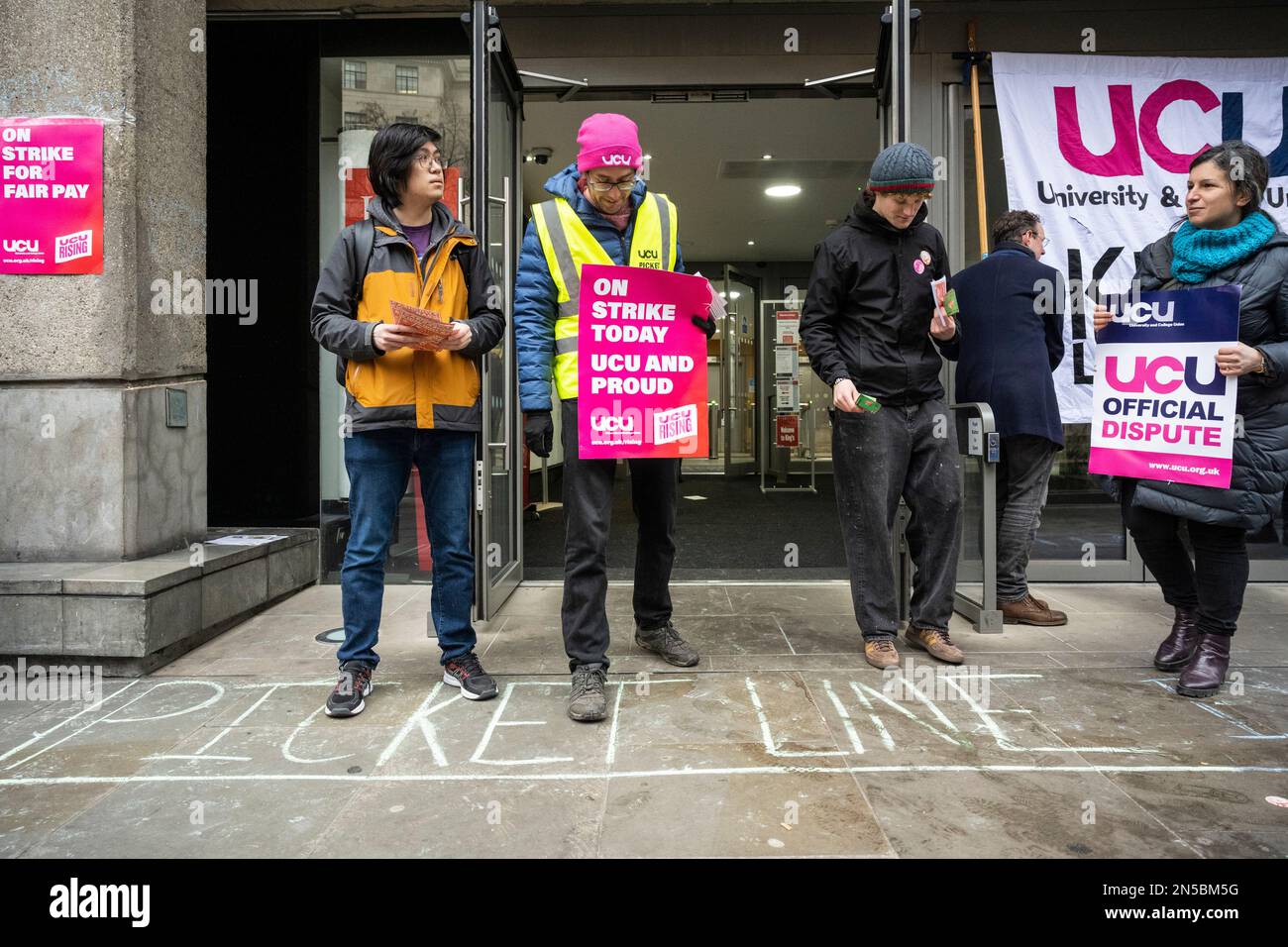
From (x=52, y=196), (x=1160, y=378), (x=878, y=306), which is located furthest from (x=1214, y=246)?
(x=52, y=196)

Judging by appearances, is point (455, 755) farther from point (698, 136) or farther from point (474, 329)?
point (698, 136)

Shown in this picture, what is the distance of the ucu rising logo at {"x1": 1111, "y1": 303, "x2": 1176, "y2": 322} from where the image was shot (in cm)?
337

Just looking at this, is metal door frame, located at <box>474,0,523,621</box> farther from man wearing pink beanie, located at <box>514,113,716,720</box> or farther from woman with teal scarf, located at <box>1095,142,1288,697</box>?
woman with teal scarf, located at <box>1095,142,1288,697</box>

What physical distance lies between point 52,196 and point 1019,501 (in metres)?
4.71

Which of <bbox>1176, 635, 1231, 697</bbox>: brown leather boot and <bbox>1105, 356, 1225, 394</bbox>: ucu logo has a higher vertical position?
<bbox>1105, 356, 1225, 394</bbox>: ucu logo

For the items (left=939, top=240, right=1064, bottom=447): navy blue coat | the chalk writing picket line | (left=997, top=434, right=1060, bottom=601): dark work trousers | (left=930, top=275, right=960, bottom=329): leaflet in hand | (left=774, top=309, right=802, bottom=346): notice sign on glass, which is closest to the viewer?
the chalk writing picket line

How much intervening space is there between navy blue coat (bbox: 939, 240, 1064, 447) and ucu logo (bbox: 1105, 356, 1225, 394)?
62 centimetres

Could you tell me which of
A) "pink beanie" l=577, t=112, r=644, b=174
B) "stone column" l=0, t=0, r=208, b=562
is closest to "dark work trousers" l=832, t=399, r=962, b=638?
"pink beanie" l=577, t=112, r=644, b=174

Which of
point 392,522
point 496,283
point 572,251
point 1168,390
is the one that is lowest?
point 392,522

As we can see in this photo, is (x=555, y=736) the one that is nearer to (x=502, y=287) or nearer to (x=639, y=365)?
(x=639, y=365)

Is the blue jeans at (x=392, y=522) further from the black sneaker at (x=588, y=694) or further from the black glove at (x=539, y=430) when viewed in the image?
the black sneaker at (x=588, y=694)

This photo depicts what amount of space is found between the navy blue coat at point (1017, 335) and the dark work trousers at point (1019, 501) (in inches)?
4.1

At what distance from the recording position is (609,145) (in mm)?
3051

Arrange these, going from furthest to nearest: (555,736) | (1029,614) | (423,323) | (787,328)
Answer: (787,328)
(1029,614)
(423,323)
(555,736)
